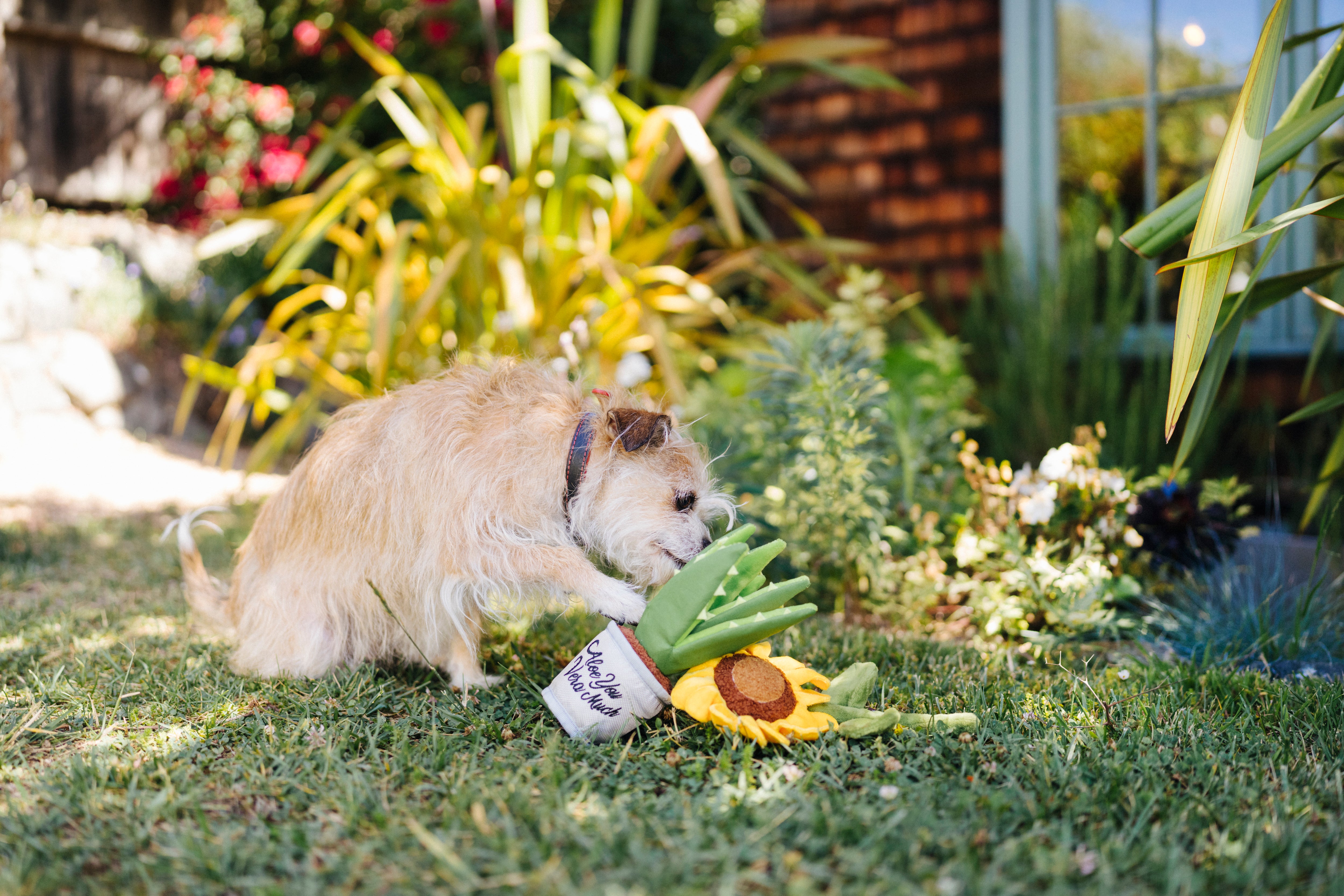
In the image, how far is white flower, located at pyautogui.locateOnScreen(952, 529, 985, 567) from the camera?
10.2 ft

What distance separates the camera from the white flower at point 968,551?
310cm

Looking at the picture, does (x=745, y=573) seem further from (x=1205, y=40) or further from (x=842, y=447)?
(x=1205, y=40)

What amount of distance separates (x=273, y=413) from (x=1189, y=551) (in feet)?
20.9

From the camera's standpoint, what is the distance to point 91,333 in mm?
7242

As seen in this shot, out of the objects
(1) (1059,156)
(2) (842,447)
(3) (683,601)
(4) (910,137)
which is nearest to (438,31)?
(4) (910,137)

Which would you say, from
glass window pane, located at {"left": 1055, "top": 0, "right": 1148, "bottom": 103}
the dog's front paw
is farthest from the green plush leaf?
glass window pane, located at {"left": 1055, "top": 0, "right": 1148, "bottom": 103}

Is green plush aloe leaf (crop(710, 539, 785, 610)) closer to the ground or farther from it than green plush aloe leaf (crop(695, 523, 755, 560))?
closer to the ground

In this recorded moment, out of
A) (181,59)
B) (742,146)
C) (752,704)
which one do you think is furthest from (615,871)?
(181,59)

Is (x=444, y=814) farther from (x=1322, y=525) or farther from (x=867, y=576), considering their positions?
(x=1322, y=525)

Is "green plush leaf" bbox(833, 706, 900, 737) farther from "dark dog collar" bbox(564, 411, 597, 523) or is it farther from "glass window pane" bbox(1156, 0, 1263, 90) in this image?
"glass window pane" bbox(1156, 0, 1263, 90)

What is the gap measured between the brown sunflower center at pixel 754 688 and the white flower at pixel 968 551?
1.22 metres

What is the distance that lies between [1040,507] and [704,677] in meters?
1.47

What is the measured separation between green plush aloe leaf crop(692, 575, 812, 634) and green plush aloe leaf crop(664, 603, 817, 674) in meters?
0.02

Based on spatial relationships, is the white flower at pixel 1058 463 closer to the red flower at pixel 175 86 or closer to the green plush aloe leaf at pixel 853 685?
the green plush aloe leaf at pixel 853 685
